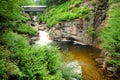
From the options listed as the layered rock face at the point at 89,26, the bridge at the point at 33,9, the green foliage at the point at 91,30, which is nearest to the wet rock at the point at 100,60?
the layered rock face at the point at 89,26

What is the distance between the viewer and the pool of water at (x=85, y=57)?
70.5 ft

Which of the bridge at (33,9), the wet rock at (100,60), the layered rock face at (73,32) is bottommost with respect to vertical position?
the wet rock at (100,60)

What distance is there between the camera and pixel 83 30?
3641cm

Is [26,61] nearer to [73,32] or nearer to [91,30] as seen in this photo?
[91,30]

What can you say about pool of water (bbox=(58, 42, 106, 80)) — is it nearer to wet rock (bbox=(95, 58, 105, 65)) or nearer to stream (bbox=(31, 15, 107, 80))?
stream (bbox=(31, 15, 107, 80))

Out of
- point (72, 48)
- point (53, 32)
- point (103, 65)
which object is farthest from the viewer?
point (53, 32)

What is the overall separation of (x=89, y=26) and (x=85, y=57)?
27.4 feet

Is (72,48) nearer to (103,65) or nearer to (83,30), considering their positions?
(83,30)

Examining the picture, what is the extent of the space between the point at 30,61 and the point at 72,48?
21.2 metres

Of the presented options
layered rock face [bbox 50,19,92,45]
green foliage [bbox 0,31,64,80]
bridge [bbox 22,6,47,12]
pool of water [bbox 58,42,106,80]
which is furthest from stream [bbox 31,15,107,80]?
bridge [bbox 22,6,47,12]

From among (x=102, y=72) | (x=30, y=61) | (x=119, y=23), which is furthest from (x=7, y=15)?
(x=102, y=72)

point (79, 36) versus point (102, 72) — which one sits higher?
point (79, 36)

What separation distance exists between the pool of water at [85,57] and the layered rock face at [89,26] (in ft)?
5.14

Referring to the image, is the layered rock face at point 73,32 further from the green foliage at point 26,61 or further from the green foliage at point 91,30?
the green foliage at point 26,61
